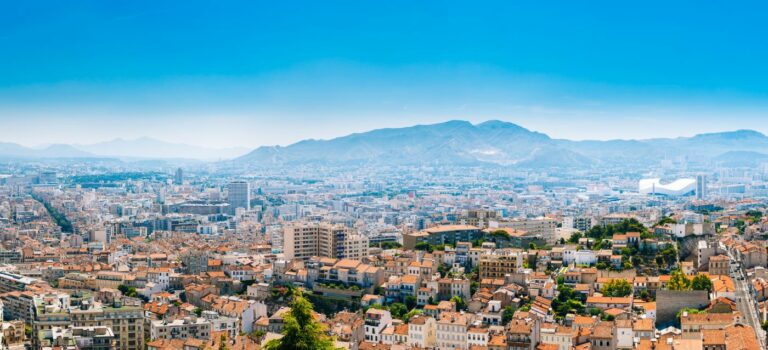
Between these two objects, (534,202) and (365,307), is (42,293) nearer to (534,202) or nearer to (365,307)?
(365,307)

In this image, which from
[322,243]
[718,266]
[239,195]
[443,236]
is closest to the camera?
[718,266]

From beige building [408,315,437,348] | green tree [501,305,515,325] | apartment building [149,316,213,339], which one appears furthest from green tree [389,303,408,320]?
apartment building [149,316,213,339]

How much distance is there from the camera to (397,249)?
107 feet

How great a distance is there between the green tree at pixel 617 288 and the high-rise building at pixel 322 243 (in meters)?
9.24

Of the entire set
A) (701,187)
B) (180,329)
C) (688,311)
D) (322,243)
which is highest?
(322,243)

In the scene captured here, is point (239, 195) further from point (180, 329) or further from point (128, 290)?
point (180, 329)

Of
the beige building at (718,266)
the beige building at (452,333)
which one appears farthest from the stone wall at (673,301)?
the beige building at (452,333)

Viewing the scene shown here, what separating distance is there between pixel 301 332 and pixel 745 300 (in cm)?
1488

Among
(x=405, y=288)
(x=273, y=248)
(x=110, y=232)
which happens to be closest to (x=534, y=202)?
(x=110, y=232)

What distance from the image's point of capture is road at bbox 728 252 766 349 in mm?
19766

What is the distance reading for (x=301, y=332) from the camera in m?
11.6

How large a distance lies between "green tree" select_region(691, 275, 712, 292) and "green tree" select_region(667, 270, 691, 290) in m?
0.14

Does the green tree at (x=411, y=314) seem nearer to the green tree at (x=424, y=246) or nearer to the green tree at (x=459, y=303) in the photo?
the green tree at (x=459, y=303)

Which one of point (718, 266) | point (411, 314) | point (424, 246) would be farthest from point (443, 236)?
point (718, 266)
